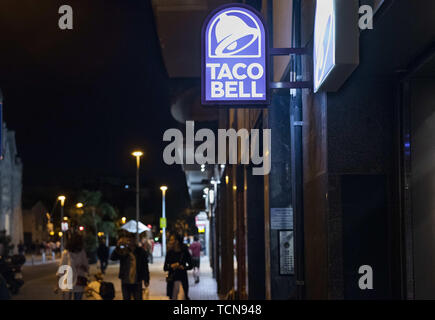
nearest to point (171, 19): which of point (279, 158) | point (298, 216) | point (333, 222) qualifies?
point (279, 158)

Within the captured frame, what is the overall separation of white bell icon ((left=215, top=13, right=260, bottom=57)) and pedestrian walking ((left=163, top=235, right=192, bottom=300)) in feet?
30.0

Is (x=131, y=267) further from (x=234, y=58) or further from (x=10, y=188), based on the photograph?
(x=10, y=188)

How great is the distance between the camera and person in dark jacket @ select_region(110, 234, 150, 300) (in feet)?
46.4

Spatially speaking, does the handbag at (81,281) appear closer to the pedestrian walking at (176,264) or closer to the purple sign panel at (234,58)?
the pedestrian walking at (176,264)

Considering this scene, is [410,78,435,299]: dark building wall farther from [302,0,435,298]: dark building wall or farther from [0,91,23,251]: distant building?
[0,91,23,251]: distant building

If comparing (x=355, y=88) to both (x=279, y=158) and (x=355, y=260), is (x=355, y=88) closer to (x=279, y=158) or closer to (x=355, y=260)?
(x=355, y=260)

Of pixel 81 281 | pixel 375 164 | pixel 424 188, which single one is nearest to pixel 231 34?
pixel 375 164

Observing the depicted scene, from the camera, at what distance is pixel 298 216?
7152mm

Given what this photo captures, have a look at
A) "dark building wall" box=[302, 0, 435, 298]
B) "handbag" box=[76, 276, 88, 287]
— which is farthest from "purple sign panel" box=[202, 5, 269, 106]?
"handbag" box=[76, 276, 88, 287]

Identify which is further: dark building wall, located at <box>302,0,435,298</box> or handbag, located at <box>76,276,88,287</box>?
handbag, located at <box>76,276,88,287</box>

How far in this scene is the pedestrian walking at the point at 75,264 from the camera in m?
13.4
